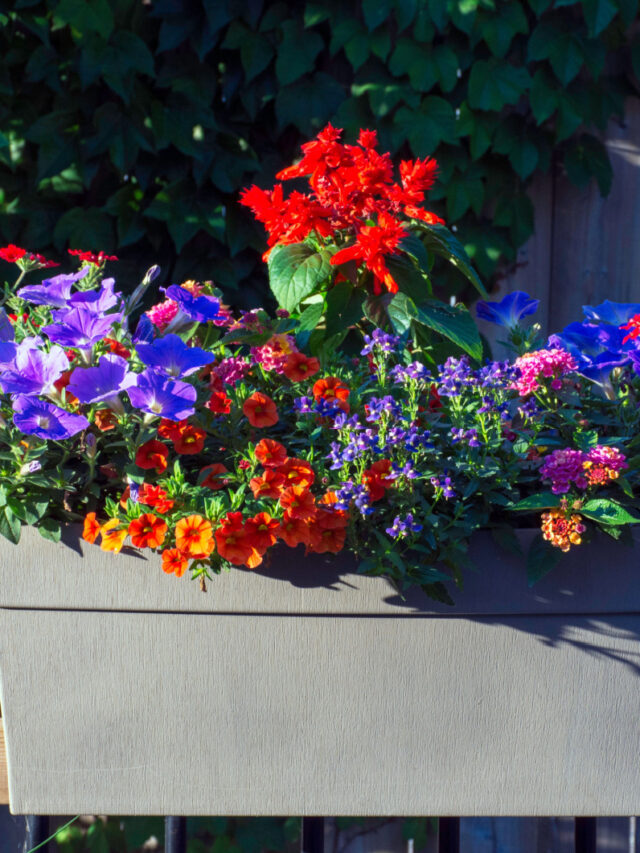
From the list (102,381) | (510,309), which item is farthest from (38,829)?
(510,309)

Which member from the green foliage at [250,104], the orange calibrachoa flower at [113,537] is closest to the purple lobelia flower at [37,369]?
the orange calibrachoa flower at [113,537]

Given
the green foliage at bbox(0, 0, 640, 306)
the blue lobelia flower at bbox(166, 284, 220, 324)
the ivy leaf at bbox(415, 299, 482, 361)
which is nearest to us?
the blue lobelia flower at bbox(166, 284, 220, 324)

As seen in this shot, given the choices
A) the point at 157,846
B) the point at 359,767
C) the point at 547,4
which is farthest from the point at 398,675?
the point at 547,4

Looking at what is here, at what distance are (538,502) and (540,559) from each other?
0.05 m

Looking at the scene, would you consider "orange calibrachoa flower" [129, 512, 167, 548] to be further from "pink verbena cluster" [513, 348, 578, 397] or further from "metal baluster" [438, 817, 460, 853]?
"metal baluster" [438, 817, 460, 853]

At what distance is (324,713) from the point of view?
731 mm

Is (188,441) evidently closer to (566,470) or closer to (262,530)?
(262,530)

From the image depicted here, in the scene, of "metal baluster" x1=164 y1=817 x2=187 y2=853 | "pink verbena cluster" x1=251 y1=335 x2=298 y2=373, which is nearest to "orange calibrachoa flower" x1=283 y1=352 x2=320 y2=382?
"pink verbena cluster" x1=251 y1=335 x2=298 y2=373

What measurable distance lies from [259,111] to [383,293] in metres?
0.96

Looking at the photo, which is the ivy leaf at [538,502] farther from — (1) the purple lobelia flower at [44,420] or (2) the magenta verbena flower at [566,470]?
(1) the purple lobelia flower at [44,420]

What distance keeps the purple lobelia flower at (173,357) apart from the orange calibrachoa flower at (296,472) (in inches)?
4.2

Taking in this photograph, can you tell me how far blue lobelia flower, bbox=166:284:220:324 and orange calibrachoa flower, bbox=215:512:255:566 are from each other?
0.66 ft

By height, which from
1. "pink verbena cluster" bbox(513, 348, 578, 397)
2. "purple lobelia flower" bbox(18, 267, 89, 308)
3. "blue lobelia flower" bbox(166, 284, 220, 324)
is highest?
"purple lobelia flower" bbox(18, 267, 89, 308)

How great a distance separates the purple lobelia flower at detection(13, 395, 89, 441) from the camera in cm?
65
